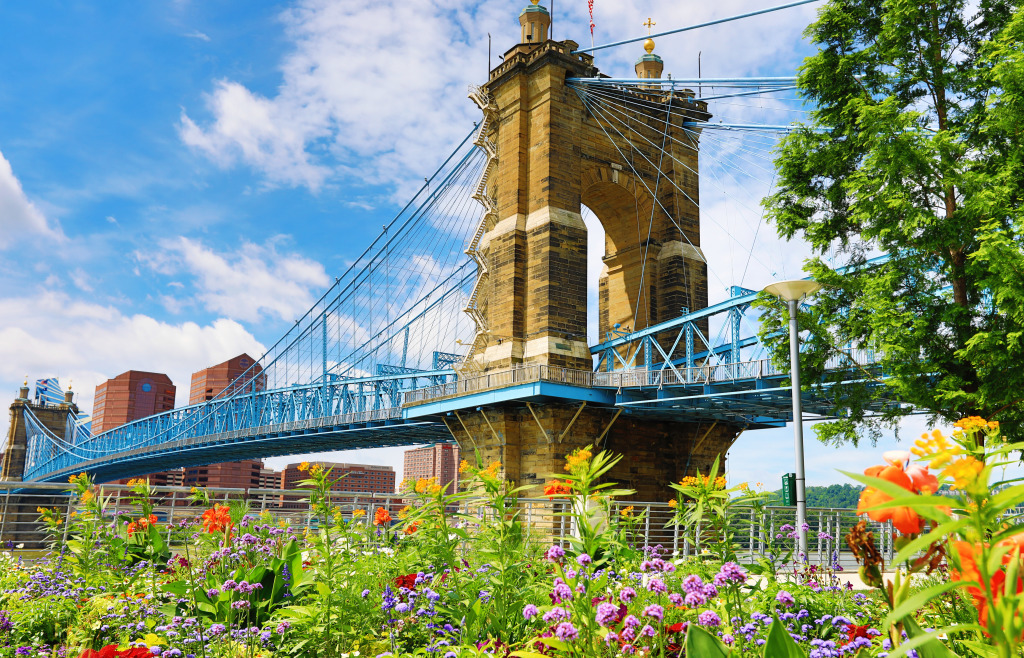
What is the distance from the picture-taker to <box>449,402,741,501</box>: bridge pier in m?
21.8

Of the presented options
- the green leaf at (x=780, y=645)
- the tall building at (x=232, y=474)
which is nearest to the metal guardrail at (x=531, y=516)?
the green leaf at (x=780, y=645)

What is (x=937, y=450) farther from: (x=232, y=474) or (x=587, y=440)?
(x=232, y=474)

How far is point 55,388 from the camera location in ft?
325

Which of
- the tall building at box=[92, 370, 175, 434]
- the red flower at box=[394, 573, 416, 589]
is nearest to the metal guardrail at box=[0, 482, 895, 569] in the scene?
the red flower at box=[394, 573, 416, 589]

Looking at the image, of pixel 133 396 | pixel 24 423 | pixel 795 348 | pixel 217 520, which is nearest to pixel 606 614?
pixel 217 520

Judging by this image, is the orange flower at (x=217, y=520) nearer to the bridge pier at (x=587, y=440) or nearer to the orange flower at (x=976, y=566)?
the orange flower at (x=976, y=566)

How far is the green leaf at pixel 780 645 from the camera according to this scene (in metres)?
2.18

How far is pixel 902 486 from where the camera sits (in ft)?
6.09

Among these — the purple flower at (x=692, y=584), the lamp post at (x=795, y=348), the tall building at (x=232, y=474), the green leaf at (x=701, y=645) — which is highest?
the lamp post at (x=795, y=348)

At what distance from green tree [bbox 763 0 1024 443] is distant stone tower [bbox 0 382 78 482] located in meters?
98.1

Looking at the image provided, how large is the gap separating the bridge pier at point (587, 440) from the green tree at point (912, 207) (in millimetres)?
9837

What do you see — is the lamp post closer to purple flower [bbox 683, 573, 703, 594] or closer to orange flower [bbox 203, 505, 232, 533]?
orange flower [bbox 203, 505, 232, 533]

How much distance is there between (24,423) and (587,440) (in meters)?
94.5

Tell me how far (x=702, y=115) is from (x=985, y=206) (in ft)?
64.2
